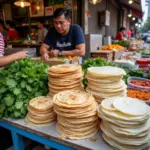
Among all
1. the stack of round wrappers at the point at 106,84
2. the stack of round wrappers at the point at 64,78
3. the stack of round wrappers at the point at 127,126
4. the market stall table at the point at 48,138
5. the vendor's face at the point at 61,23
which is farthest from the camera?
the vendor's face at the point at 61,23

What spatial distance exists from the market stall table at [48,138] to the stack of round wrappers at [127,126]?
106mm

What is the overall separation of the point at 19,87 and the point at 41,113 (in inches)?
15.6

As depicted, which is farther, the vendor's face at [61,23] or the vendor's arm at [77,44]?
the vendor's arm at [77,44]

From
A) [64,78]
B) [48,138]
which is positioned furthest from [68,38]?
[48,138]

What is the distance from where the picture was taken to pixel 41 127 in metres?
1.53

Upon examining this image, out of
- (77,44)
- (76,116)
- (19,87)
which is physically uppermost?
(77,44)

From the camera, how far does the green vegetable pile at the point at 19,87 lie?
5.38 ft

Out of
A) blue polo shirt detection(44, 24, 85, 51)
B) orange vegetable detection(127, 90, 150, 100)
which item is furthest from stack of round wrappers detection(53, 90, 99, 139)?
blue polo shirt detection(44, 24, 85, 51)

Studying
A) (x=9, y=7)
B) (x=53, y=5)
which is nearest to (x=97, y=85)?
(x=53, y=5)

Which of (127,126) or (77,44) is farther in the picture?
(77,44)

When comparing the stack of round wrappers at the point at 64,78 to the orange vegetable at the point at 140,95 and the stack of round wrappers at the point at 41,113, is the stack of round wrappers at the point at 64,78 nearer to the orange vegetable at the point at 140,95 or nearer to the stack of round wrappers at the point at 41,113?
the stack of round wrappers at the point at 41,113

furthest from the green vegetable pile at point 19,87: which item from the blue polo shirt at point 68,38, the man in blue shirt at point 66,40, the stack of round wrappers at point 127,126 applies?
the blue polo shirt at point 68,38

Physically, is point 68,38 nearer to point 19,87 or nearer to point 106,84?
point 19,87

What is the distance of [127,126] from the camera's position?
1.15 m
